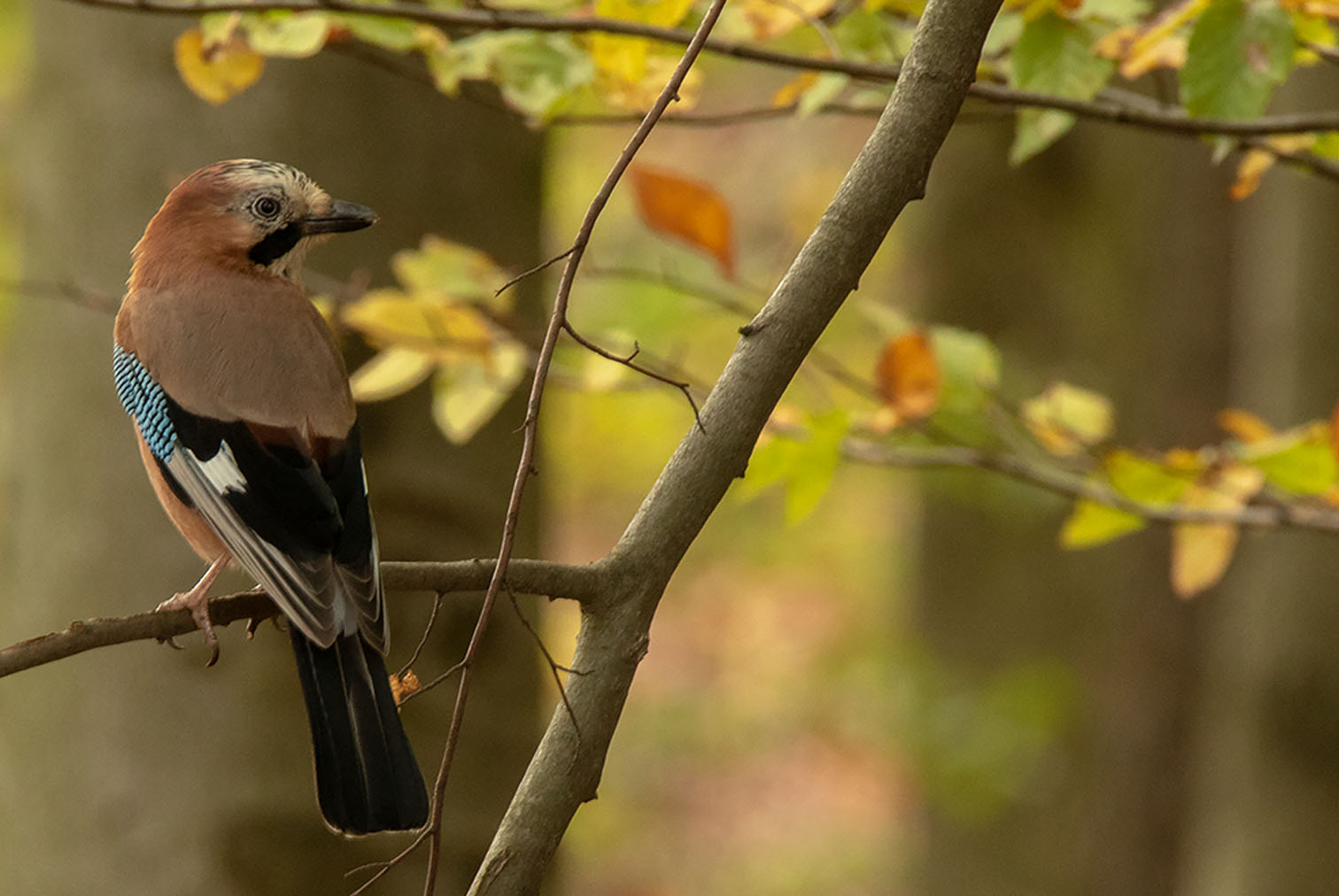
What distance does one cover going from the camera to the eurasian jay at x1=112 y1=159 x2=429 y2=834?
2.56m

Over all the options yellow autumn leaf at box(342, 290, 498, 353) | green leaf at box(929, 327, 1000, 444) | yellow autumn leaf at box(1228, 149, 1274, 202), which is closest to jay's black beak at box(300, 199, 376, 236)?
yellow autumn leaf at box(342, 290, 498, 353)

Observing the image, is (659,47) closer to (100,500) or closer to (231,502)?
(231,502)

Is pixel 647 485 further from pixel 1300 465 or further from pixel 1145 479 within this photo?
pixel 1300 465

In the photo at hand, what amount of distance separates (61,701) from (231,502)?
5.35 ft

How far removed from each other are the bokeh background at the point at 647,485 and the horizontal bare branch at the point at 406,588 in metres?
1.51

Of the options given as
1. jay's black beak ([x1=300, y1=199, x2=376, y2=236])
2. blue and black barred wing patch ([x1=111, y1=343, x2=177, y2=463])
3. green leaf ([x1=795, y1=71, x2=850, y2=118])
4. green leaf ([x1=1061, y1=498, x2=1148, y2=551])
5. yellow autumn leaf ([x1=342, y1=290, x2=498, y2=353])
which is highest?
green leaf ([x1=795, y1=71, x2=850, y2=118])

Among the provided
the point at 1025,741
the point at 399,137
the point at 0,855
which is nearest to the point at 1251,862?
the point at 1025,741

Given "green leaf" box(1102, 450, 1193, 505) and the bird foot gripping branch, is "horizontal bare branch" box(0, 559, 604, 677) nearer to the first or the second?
the bird foot gripping branch

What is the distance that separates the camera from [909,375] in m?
3.39

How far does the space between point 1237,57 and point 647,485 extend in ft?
39.1

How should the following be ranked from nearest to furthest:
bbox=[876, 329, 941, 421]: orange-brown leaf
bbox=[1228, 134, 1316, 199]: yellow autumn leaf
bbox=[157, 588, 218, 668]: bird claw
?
bbox=[157, 588, 218, 668]: bird claw < bbox=[1228, 134, 1316, 199]: yellow autumn leaf < bbox=[876, 329, 941, 421]: orange-brown leaf

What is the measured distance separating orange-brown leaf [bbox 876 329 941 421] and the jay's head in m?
1.28

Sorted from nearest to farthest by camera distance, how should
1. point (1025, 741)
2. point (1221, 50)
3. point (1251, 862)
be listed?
point (1221, 50) < point (1251, 862) < point (1025, 741)

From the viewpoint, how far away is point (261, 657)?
407 centimetres
